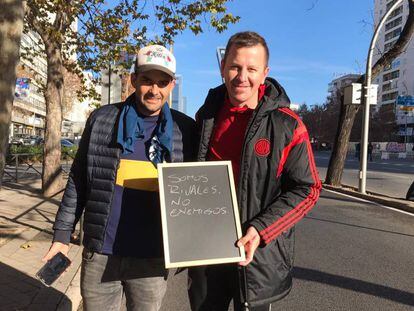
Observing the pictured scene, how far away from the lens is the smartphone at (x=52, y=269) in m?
2.62

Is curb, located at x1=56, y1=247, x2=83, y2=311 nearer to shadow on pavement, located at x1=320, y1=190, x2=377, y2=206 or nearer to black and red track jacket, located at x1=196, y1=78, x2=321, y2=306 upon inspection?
black and red track jacket, located at x1=196, y1=78, x2=321, y2=306

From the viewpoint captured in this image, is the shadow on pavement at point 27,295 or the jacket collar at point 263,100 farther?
the shadow on pavement at point 27,295

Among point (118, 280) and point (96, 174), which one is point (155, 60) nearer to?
point (96, 174)

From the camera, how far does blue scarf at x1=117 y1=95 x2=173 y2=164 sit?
8.37ft

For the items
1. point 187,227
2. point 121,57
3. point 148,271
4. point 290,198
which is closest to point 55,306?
point 148,271

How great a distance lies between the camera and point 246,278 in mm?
2459

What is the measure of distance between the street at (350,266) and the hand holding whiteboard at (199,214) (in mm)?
2575

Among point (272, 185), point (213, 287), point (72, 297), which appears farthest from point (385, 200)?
point (272, 185)

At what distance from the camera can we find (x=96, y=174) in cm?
260

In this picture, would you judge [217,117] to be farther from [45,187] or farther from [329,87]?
[329,87]

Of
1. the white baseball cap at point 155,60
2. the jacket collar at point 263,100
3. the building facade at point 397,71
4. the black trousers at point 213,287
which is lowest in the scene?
the black trousers at point 213,287

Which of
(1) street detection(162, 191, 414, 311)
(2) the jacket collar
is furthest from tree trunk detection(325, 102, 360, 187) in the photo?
(2) the jacket collar

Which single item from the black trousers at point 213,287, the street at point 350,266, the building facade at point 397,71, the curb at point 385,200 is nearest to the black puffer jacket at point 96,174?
the black trousers at point 213,287

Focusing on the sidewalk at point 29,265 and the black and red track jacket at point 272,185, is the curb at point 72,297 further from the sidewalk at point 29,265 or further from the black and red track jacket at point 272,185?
the black and red track jacket at point 272,185
